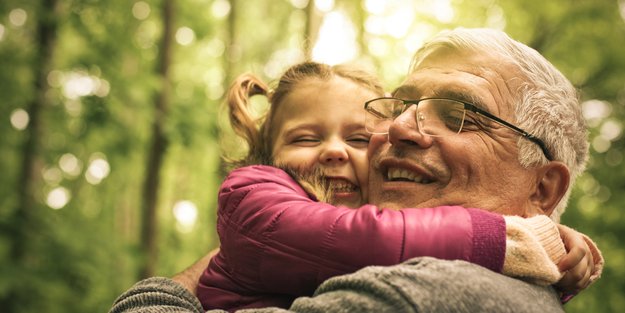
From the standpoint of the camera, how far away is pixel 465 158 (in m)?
2.18

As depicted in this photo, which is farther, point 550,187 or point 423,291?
point 550,187

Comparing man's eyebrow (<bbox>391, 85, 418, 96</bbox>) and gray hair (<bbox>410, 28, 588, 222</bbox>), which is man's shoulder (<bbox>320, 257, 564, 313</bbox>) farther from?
man's eyebrow (<bbox>391, 85, 418, 96</bbox>)

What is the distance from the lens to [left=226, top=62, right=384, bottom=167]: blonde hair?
2850 mm

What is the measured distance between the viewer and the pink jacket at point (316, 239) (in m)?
1.71

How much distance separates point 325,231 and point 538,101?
3.31 feet

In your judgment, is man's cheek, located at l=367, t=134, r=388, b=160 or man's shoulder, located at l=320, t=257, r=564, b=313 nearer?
man's shoulder, located at l=320, t=257, r=564, b=313

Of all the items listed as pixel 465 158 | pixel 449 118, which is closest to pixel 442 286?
pixel 465 158

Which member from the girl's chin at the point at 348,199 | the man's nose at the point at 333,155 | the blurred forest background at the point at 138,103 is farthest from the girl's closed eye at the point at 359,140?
the blurred forest background at the point at 138,103

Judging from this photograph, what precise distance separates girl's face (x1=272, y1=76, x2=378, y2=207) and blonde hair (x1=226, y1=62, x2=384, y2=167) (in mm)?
43

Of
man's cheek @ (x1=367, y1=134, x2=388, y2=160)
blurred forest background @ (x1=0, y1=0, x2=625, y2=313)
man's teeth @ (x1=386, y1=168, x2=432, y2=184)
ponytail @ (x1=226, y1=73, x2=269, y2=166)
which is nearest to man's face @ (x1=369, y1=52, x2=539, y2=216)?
man's teeth @ (x1=386, y1=168, x2=432, y2=184)

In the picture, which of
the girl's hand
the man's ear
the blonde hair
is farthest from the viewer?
the blonde hair

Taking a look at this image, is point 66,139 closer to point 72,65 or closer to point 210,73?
point 72,65

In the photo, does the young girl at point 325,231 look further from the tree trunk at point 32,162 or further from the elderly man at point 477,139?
the tree trunk at point 32,162

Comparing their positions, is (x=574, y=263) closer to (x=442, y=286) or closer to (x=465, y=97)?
(x=442, y=286)
